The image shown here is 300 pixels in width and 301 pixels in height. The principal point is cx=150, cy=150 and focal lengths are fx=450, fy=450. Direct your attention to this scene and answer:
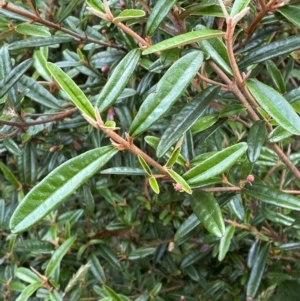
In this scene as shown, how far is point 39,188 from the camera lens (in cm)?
62

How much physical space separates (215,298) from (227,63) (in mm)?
851

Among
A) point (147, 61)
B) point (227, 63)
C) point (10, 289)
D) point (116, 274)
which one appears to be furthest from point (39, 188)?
point (116, 274)

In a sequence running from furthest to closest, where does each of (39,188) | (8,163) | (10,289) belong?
(8,163) → (10,289) → (39,188)

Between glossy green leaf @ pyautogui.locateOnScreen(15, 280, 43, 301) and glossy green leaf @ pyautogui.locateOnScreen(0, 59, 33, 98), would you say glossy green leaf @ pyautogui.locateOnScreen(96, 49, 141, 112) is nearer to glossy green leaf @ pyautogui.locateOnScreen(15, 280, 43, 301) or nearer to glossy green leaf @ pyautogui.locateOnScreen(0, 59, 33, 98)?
glossy green leaf @ pyautogui.locateOnScreen(0, 59, 33, 98)

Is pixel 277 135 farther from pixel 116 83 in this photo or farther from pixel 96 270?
pixel 96 270

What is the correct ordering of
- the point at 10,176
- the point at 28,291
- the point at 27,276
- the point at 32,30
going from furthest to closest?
the point at 10,176, the point at 27,276, the point at 28,291, the point at 32,30

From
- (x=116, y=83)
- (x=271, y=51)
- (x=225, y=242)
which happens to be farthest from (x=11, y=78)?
(x=225, y=242)

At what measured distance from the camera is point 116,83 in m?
0.72

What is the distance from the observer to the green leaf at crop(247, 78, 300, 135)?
2.18 ft

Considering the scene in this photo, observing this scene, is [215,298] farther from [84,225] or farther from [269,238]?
[84,225]

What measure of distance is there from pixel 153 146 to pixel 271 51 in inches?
10.6

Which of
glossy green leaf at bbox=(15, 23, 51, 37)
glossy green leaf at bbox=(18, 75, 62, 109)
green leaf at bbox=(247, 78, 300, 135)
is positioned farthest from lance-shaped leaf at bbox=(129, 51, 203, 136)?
glossy green leaf at bbox=(18, 75, 62, 109)

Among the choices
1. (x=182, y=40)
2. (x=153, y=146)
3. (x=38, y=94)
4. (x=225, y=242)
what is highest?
(x=182, y=40)

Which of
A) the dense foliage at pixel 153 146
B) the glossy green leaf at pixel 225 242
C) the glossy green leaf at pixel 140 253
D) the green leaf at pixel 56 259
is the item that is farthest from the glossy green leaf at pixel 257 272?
the green leaf at pixel 56 259
